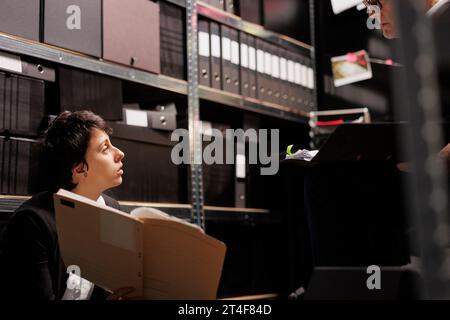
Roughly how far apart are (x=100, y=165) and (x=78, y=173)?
0.19ft

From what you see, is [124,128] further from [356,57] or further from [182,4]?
[356,57]

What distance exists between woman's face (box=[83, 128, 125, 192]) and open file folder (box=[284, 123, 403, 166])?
2.15 feet

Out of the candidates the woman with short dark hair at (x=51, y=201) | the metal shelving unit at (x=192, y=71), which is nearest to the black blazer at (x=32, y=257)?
the woman with short dark hair at (x=51, y=201)

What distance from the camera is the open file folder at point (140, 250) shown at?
110cm

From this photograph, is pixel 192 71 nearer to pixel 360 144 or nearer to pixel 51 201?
pixel 51 201

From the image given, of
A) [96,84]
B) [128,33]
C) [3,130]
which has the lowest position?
[3,130]

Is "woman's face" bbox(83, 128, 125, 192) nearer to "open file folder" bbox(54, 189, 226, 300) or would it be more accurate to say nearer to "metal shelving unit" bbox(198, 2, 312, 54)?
"open file folder" bbox(54, 189, 226, 300)

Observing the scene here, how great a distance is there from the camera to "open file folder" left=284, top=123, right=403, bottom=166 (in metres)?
0.94

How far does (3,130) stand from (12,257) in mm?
416

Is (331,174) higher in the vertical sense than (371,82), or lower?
lower

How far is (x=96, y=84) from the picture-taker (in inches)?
77.3

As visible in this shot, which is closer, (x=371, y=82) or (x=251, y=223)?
(x=251, y=223)
